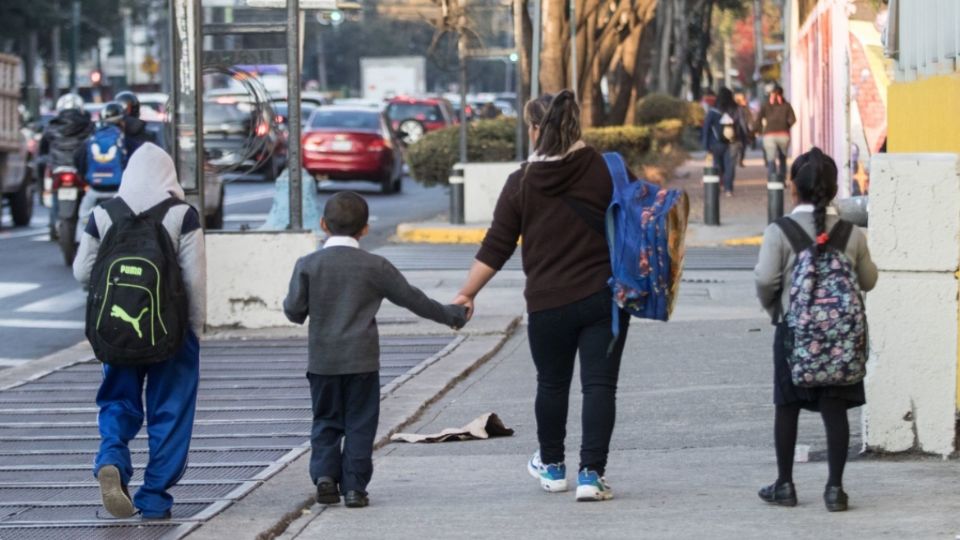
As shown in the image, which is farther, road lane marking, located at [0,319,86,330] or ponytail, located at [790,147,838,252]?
road lane marking, located at [0,319,86,330]

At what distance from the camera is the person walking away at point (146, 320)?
22.6ft

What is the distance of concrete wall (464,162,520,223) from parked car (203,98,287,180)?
261 centimetres

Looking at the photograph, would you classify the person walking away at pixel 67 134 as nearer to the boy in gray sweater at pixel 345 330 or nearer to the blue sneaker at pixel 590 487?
the boy in gray sweater at pixel 345 330

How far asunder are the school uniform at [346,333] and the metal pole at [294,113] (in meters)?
6.58

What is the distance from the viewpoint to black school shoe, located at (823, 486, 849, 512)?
22.6ft

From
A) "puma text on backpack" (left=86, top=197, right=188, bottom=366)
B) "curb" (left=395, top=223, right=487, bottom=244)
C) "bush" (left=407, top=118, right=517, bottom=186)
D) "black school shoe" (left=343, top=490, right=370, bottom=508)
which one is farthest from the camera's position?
"bush" (left=407, top=118, right=517, bottom=186)

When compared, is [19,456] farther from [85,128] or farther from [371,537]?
[85,128]

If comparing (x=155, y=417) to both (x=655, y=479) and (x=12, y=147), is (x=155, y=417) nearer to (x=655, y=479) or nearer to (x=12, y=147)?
(x=655, y=479)

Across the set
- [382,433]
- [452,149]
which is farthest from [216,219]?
[382,433]

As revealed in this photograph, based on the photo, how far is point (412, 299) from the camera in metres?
7.19

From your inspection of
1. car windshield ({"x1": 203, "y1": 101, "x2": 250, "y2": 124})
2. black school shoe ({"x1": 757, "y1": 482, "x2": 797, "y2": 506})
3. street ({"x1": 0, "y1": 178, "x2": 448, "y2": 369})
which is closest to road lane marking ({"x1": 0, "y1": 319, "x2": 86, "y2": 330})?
street ({"x1": 0, "y1": 178, "x2": 448, "y2": 369})

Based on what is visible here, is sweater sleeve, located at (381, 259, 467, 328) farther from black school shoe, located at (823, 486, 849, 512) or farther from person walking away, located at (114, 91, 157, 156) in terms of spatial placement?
person walking away, located at (114, 91, 157, 156)

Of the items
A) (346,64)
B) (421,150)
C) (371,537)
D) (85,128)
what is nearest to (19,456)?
(371,537)

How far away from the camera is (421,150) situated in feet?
94.8
